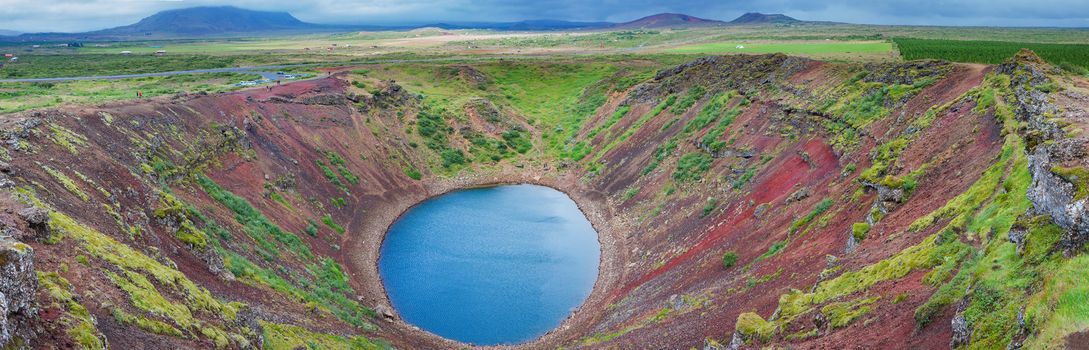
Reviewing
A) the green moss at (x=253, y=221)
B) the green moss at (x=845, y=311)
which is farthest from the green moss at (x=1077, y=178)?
the green moss at (x=253, y=221)

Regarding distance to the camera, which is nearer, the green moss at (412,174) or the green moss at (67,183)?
the green moss at (67,183)

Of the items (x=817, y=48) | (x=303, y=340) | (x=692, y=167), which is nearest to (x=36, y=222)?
(x=303, y=340)

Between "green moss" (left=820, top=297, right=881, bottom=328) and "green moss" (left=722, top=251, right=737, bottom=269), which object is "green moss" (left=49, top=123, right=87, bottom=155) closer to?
"green moss" (left=722, top=251, right=737, bottom=269)

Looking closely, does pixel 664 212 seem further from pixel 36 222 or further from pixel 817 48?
pixel 817 48

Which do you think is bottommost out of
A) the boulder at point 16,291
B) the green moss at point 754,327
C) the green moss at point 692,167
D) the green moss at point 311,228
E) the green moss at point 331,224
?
the green moss at point 331,224

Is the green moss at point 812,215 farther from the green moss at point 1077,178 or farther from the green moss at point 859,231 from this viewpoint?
the green moss at point 1077,178

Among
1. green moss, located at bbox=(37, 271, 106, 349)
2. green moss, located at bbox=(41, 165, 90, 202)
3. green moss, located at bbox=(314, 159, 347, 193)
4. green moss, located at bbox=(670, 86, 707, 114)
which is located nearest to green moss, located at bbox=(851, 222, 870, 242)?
green moss, located at bbox=(37, 271, 106, 349)

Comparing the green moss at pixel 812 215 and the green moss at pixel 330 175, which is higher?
the green moss at pixel 812 215
